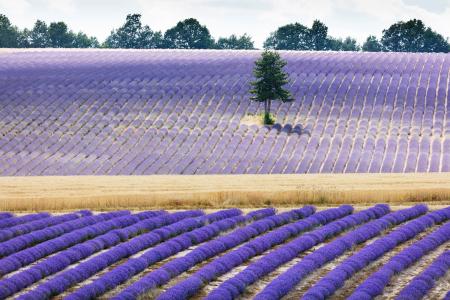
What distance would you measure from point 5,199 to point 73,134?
83.4 ft

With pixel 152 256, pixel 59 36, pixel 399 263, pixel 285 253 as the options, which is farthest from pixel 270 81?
pixel 59 36

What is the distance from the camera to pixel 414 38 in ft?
546

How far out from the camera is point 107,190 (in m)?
39.1

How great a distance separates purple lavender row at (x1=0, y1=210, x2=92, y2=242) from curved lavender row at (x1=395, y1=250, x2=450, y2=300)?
42.6 ft

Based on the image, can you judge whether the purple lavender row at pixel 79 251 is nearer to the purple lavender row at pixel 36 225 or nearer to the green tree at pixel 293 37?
the purple lavender row at pixel 36 225

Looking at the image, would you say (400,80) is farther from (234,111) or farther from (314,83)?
(234,111)

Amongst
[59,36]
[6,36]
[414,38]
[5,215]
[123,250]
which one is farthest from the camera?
[59,36]

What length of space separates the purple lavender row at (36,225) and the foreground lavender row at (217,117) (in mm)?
19749

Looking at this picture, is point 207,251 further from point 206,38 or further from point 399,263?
point 206,38

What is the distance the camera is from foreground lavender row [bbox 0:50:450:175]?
173 ft

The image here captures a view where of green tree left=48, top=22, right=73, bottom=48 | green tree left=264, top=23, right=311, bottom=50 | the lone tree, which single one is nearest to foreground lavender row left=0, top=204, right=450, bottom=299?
the lone tree

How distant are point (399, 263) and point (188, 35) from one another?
154 metres

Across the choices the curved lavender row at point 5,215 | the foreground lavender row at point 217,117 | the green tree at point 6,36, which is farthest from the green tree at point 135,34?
the curved lavender row at point 5,215

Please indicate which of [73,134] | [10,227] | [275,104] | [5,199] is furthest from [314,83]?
[10,227]
